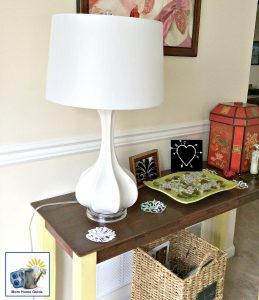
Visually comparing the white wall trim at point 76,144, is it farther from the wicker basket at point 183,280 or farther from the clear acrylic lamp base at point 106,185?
the wicker basket at point 183,280

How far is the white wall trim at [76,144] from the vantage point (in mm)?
1217

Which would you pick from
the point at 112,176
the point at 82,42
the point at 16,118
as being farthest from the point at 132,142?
the point at 82,42

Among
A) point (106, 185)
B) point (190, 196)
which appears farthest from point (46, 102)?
point (190, 196)

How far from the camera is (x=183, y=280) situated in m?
1.36

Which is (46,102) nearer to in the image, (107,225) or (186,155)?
(107,225)

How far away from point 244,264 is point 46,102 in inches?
64.8

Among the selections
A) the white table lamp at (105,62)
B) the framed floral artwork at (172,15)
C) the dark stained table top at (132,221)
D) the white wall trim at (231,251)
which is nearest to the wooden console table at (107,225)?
the dark stained table top at (132,221)

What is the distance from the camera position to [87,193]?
1.15m

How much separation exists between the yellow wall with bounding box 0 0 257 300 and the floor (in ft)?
2.81

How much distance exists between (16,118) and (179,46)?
82 cm

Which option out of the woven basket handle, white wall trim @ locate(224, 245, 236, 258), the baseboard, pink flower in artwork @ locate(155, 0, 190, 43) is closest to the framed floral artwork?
pink flower in artwork @ locate(155, 0, 190, 43)

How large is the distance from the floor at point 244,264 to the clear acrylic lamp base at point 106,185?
1.08 m

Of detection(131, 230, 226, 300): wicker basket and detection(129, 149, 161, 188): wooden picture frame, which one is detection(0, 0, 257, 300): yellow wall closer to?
detection(129, 149, 161, 188): wooden picture frame

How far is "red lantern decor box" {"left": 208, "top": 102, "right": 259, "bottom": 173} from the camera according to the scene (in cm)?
162
